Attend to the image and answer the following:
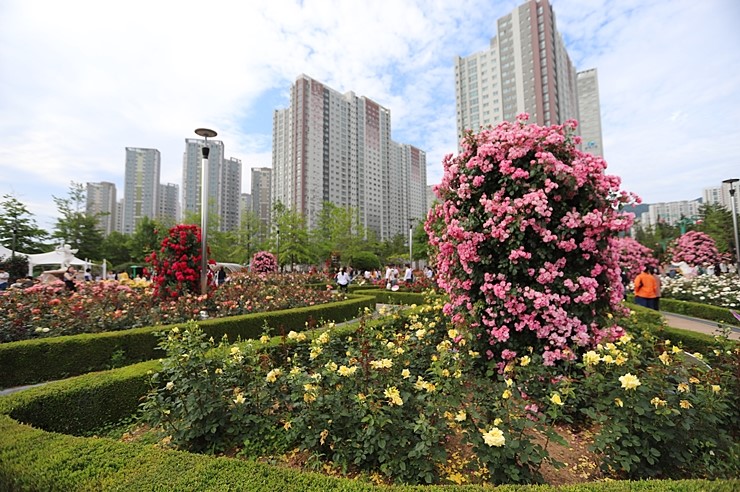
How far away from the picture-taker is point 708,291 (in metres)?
11.3

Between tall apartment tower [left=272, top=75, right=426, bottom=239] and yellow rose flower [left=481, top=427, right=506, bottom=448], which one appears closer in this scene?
yellow rose flower [left=481, top=427, right=506, bottom=448]

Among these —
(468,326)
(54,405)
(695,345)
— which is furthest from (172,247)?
(695,345)

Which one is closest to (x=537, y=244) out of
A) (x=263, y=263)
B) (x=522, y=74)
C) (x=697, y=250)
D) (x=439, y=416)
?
(x=439, y=416)

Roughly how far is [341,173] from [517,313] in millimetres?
73810

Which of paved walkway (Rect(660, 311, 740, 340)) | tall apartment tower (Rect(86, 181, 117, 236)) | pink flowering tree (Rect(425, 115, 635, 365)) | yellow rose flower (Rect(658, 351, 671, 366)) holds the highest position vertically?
tall apartment tower (Rect(86, 181, 117, 236))

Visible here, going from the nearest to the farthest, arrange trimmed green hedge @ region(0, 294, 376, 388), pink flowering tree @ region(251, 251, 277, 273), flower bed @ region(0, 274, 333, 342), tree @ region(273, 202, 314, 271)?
trimmed green hedge @ region(0, 294, 376, 388) < flower bed @ region(0, 274, 333, 342) < pink flowering tree @ region(251, 251, 277, 273) < tree @ region(273, 202, 314, 271)

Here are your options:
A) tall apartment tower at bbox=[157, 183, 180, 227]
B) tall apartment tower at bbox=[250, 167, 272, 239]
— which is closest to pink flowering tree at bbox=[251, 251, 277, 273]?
tall apartment tower at bbox=[157, 183, 180, 227]

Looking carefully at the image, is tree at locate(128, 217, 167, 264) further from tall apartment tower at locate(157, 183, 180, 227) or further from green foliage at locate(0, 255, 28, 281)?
tall apartment tower at locate(157, 183, 180, 227)

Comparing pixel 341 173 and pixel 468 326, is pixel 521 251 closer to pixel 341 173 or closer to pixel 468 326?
pixel 468 326

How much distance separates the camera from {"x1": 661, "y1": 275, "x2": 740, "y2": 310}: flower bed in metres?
10.4

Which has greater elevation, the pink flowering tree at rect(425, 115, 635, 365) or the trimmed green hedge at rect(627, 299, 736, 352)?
the pink flowering tree at rect(425, 115, 635, 365)

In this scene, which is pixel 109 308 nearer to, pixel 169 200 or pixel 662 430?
pixel 662 430

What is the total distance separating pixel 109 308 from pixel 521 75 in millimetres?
77746

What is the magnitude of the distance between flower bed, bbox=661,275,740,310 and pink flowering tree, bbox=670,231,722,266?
6.69 meters
